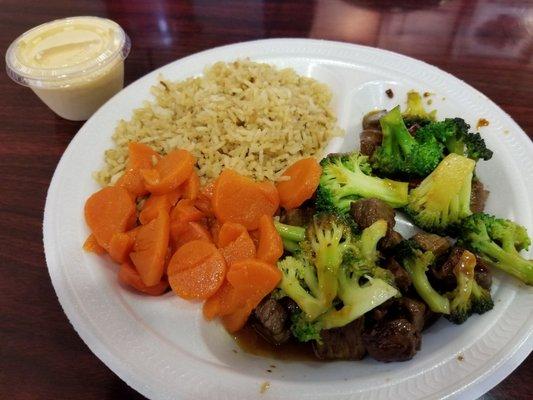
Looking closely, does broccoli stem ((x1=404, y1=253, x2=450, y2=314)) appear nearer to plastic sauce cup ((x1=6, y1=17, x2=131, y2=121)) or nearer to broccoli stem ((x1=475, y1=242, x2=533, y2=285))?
broccoli stem ((x1=475, y1=242, x2=533, y2=285))

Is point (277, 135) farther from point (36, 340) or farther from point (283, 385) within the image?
point (36, 340)

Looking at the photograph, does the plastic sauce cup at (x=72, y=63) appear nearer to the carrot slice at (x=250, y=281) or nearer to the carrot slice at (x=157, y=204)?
the carrot slice at (x=157, y=204)

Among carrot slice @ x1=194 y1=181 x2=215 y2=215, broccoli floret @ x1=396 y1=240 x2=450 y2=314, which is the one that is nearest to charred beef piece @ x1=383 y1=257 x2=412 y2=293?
broccoli floret @ x1=396 y1=240 x2=450 y2=314

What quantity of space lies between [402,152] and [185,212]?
1293 millimetres

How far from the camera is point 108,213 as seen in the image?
2.15 m

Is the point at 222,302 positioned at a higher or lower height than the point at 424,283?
lower

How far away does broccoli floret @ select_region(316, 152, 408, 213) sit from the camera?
2.19 m

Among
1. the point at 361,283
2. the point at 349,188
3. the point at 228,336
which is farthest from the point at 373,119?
the point at 228,336

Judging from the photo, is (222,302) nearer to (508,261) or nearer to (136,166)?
(136,166)

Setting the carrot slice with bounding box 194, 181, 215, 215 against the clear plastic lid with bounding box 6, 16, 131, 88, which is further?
the clear plastic lid with bounding box 6, 16, 131, 88

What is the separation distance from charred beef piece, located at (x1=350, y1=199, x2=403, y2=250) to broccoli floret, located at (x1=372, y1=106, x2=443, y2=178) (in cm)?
36

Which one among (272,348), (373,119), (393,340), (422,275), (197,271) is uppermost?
(373,119)

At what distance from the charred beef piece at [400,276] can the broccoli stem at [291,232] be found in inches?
18.1

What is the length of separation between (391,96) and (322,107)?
0.52m
